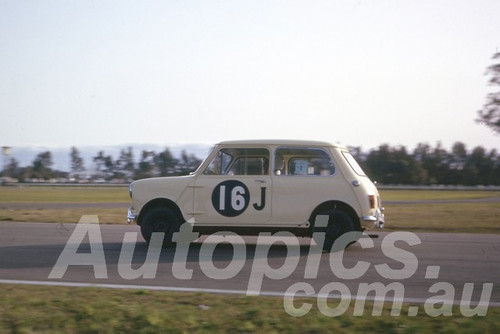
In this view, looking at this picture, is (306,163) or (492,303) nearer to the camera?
(492,303)

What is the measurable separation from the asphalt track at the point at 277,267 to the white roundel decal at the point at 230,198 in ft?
2.27

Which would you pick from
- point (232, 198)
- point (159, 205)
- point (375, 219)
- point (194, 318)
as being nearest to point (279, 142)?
point (232, 198)

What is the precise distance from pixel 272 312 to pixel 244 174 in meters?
5.05

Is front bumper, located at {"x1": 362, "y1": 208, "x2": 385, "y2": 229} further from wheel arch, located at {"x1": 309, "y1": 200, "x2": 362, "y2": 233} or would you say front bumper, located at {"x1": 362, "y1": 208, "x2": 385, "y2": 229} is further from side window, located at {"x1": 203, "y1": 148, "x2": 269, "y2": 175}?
side window, located at {"x1": 203, "y1": 148, "x2": 269, "y2": 175}

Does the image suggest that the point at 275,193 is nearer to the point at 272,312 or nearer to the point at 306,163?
the point at 306,163

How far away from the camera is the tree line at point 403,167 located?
180ft

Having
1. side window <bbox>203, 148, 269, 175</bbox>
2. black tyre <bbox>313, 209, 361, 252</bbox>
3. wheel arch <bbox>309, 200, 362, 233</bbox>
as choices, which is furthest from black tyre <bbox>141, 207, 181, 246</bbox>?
black tyre <bbox>313, 209, 361, 252</bbox>

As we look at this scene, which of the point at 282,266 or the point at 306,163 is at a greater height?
the point at 306,163

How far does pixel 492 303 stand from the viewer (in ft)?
23.2

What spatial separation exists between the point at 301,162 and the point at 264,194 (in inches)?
35.5

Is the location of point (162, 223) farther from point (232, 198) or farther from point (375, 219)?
point (375, 219)

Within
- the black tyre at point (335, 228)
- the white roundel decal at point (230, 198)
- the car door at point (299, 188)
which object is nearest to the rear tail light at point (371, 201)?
the black tyre at point (335, 228)

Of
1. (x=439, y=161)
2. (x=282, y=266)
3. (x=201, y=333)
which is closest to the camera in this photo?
(x=201, y=333)

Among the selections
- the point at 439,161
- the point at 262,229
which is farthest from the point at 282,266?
the point at 439,161
